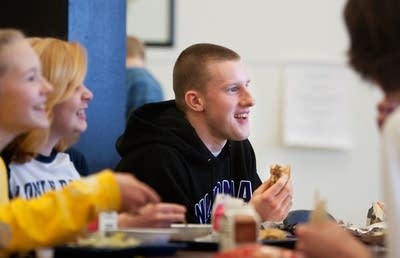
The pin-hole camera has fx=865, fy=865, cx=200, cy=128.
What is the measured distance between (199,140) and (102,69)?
1.78ft

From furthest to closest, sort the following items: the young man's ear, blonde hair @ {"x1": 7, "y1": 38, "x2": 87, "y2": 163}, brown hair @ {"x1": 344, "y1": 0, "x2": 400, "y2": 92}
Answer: the young man's ear < blonde hair @ {"x1": 7, "y1": 38, "x2": 87, "y2": 163} < brown hair @ {"x1": 344, "y1": 0, "x2": 400, "y2": 92}

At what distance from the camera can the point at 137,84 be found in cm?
439

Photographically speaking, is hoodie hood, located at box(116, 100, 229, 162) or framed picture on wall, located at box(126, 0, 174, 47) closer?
hoodie hood, located at box(116, 100, 229, 162)

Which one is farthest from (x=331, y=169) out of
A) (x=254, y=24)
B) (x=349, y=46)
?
(x=349, y=46)

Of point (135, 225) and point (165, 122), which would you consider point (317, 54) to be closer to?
point (165, 122)

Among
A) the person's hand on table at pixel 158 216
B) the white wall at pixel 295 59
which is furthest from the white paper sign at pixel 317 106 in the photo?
the person's hand on table at pixel 158 216

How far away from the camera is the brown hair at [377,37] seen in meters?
1.53

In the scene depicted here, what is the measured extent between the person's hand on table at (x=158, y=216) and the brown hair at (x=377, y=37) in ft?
1.96

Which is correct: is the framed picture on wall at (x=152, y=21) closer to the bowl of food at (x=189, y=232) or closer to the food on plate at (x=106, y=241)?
the bowl of food at (x=189, y=232)

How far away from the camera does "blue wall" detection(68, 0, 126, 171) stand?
3035 mm

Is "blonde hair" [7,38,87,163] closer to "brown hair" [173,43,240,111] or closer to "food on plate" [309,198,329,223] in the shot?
"brown hair" [173,43,240,111]

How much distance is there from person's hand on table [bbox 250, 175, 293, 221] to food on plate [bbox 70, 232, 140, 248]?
0.70m

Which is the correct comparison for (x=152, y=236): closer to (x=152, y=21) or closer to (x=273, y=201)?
(x=273, y=201)

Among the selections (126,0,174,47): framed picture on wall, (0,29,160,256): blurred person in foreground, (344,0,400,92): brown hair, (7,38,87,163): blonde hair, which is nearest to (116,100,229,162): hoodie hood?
(7,38,87,163): blonde hair
